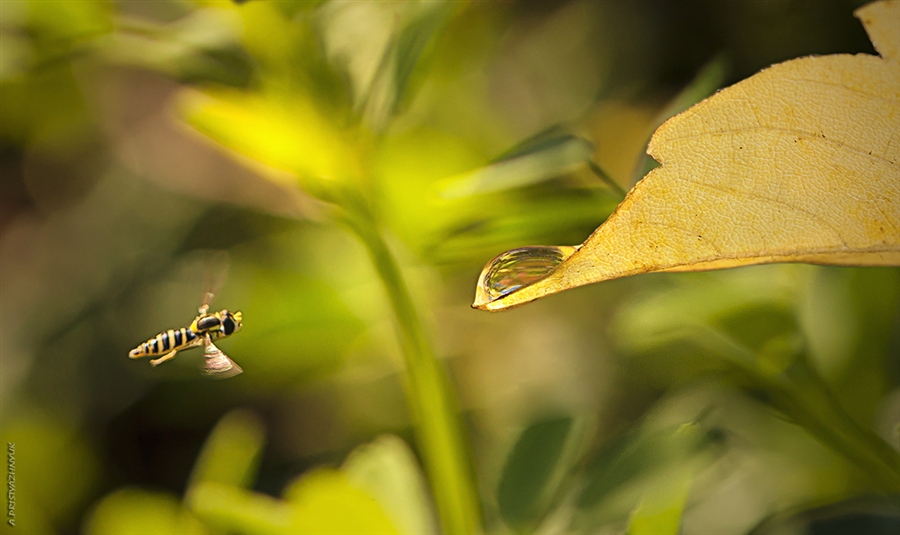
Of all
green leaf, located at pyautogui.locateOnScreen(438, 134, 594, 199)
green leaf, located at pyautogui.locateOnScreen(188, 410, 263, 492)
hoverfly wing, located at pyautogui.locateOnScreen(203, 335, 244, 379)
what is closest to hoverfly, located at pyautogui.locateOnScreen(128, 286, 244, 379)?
hoverfly wing, located at pyautogui.locateOnScreen(203, 335, 244, 379)

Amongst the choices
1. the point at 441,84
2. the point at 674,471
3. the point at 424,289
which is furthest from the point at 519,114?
the point at 674,471

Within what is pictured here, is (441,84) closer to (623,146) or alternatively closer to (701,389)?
(623,146)

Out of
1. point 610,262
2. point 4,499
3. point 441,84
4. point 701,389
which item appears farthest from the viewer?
point 441,84

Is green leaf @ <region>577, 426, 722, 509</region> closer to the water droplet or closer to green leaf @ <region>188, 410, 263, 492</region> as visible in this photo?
the water droplet

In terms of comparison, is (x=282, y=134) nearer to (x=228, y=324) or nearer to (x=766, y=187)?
(x=228, y=324)

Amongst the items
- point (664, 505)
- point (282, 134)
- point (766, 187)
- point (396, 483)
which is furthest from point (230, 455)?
point (766, 187)
